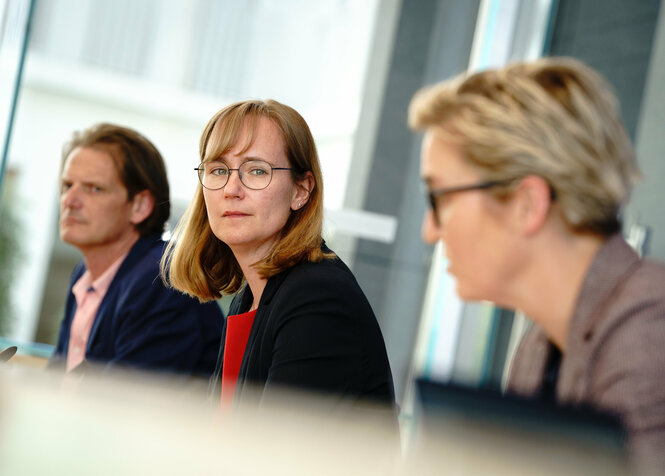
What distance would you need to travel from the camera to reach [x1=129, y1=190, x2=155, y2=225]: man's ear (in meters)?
2.28

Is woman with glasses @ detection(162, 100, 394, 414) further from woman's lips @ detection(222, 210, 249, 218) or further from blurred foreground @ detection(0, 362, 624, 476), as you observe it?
blurred foreground @ detection(0, 362, 624, 476)

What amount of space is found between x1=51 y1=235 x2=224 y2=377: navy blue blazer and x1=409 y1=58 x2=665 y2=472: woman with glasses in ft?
3.70

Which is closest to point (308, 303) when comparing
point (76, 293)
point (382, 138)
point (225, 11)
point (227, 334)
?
point (227, 334)

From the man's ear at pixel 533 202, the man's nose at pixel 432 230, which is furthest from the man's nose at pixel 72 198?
the man's ear at pixel 533 202

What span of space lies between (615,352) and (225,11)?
3.54 m

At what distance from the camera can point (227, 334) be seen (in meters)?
1.62

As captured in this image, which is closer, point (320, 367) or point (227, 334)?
point (320, 367)

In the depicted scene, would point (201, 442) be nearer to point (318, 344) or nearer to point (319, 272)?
point (318, 344)

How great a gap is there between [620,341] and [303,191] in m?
1.00

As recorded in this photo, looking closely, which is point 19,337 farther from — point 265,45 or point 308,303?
point 308,303

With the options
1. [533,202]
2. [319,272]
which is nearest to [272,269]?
[319,272]

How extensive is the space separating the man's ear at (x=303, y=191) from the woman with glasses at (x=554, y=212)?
779 mm

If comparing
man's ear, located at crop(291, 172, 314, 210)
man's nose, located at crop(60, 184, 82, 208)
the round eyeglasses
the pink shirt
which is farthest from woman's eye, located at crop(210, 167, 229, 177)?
man's nose, located at crop(60, 184, 82, 208)

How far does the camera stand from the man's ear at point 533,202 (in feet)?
2.83
